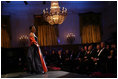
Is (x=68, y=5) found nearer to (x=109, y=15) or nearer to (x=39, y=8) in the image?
(x=39, y=8)

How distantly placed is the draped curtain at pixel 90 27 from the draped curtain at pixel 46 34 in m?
1.73

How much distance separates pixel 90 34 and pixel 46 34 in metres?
2.78

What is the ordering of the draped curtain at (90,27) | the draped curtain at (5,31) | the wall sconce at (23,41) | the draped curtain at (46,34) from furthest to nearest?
1. the draped curtain at (46,34)
2. the draped curtain at (90,27)
3. the draped curtain at (5,31)
4. the wall sconce at (23,41)

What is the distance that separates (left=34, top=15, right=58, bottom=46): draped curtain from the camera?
1111 cm

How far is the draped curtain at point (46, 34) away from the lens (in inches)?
437

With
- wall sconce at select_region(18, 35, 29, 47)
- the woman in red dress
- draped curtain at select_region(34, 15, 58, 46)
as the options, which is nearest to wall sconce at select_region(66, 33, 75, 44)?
draped curtain at select_region(34, 15, 58, 46)

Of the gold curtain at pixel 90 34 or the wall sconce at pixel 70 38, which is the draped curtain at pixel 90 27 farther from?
the wall sconce at pixel 70 38

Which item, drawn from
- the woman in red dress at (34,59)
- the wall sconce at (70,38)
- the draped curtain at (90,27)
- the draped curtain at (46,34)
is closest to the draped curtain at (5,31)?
the draped curtain at (46,34)

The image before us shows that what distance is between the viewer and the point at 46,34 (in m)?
11.2

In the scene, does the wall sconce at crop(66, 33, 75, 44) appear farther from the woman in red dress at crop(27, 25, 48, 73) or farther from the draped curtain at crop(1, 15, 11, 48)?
the woman in red dress at crop(27, 25, 48, 73)

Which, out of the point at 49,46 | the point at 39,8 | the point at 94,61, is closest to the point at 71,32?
the point at 49,46

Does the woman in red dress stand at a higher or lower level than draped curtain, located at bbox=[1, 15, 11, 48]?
lower

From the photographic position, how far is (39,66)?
4.98m

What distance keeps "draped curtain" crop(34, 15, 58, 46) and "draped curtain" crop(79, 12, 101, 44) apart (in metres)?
1.73
